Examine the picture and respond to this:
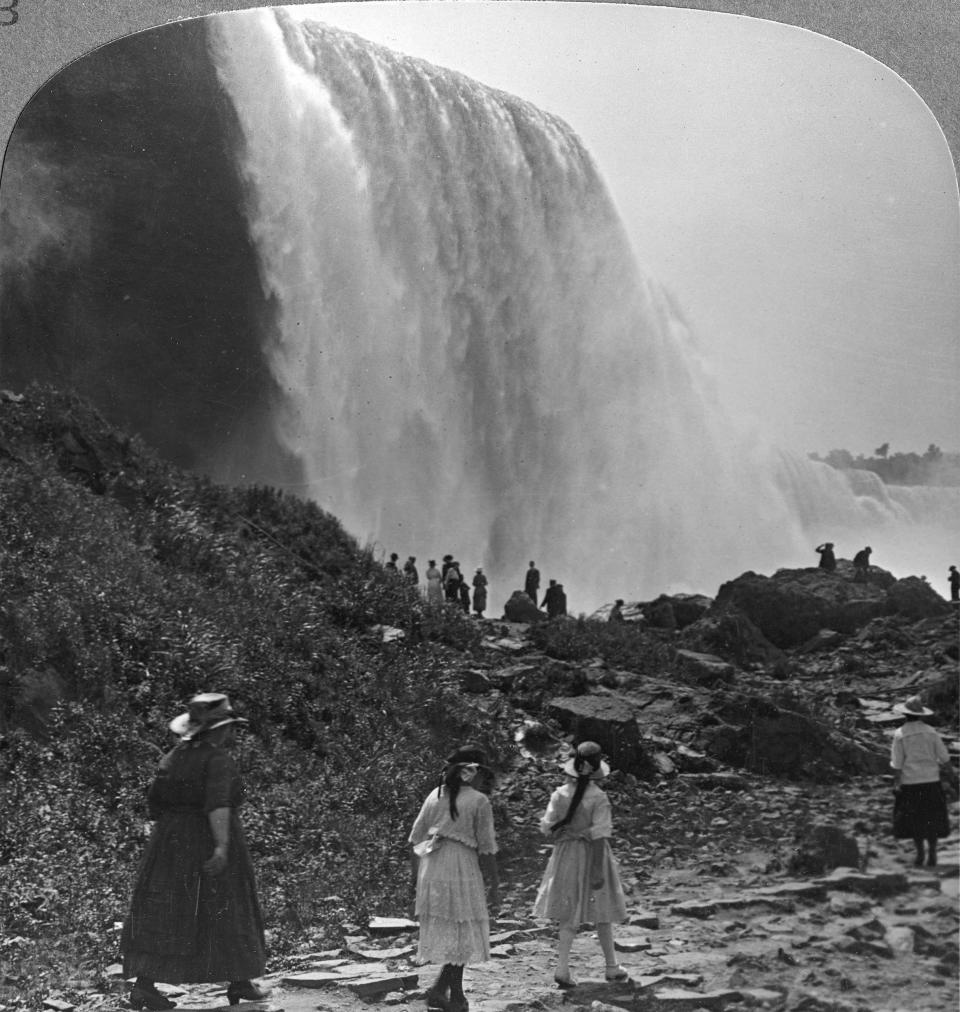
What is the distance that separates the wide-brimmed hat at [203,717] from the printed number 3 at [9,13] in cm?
381

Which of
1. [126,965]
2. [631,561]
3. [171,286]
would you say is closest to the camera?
[126,965]

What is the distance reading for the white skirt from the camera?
4.43 meters

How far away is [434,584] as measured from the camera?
5.07 meters

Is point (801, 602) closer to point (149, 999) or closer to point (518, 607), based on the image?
point (518, 607)

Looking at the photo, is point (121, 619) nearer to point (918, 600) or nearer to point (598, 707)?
Result: point (598, 707)

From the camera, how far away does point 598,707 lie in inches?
191

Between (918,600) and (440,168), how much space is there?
8.45 feet

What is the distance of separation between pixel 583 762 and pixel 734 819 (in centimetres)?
59

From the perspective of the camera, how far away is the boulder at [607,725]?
4.79 meters

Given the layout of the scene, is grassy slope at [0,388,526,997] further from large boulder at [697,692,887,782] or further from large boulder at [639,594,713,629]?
large boulder at [697,692,887,782]

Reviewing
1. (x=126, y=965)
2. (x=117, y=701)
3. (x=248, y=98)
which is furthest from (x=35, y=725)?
(x=248, y=98)

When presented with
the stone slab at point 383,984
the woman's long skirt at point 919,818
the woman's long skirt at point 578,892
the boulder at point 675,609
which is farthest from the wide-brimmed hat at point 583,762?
the woman's long skirt at point 919,818

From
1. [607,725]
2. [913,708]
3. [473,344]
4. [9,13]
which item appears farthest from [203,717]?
[9,13]

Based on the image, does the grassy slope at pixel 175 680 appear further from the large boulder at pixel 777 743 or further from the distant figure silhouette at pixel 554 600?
the large boulder at pixel 777 743
